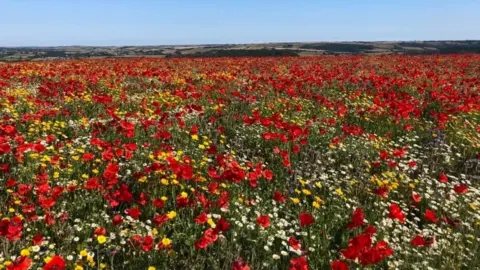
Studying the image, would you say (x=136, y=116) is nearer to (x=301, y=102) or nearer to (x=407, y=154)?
(x=301, y=102)

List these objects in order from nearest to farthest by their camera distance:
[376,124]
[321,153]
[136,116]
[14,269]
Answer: [14,269]
[321,153]
[136,116]
[376,124]

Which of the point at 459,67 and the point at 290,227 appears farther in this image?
the point at 459,67

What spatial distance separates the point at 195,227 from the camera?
461 centimetres

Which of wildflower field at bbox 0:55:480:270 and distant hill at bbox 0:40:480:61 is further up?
wildflower field at bbox 0:55:480:270

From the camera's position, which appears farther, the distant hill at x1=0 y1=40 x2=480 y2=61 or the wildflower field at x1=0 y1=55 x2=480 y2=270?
the distant hill at x1=0 y1=40 x2=480 y2=61

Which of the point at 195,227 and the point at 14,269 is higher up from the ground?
the point at 14,269

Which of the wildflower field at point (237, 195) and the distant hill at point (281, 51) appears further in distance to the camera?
the distant hill at point (281, 51)

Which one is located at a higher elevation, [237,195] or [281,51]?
[237,195]

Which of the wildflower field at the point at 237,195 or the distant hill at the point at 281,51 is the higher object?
the wildflower field at the point at 237,195

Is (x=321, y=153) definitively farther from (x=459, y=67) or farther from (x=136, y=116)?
(x=459, y=67)

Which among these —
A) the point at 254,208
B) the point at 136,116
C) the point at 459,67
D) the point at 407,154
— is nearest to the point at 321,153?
the point at 407,154

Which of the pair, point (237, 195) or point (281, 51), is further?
point (281, 51)

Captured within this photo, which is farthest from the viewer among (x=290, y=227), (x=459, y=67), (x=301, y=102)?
(x=459, y=67)

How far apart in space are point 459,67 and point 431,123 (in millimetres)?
15639
